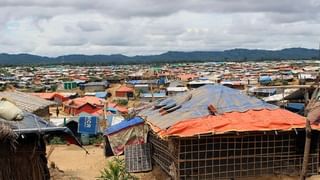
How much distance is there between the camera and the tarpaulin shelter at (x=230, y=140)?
14.5 metres

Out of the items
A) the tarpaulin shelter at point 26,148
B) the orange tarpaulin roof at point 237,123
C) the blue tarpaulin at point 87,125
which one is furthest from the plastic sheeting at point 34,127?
the blue tarpaulin at point 87,125

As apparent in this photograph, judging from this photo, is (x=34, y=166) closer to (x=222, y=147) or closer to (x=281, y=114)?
(x=222, y=147)

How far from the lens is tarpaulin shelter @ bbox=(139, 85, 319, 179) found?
47.7ft

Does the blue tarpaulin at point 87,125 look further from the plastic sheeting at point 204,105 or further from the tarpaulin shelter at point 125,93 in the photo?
the tarpaulin shelter at point 125,93

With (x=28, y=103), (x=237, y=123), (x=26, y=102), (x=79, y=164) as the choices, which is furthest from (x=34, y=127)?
(x=26, y=102)

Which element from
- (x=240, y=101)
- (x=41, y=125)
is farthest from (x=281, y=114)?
(x=41, y=125)

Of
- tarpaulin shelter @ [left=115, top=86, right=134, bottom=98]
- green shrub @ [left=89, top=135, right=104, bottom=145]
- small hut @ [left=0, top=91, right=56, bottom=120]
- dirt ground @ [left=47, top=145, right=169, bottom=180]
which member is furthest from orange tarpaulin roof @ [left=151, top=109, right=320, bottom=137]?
tarpaulin shelter @ [left=115, top=86, right=134, bottom=98]

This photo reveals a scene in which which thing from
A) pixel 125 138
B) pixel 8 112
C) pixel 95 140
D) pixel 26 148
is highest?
pixel 8 112

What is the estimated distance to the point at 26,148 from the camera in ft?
35.1

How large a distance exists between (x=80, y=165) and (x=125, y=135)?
239 centimetres

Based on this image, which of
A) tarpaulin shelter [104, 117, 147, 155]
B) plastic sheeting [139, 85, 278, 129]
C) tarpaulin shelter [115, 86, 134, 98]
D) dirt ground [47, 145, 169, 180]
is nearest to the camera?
plastic sheeting [139, 85, 278, 129]

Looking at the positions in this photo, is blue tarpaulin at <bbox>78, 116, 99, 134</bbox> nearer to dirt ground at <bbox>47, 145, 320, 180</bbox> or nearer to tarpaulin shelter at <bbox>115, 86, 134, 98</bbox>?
dirt ground at <bbox>47, 145, 320, 180</bbox>

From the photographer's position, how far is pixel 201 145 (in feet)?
48.5

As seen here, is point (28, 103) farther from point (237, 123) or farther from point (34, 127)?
point (34, 127)
